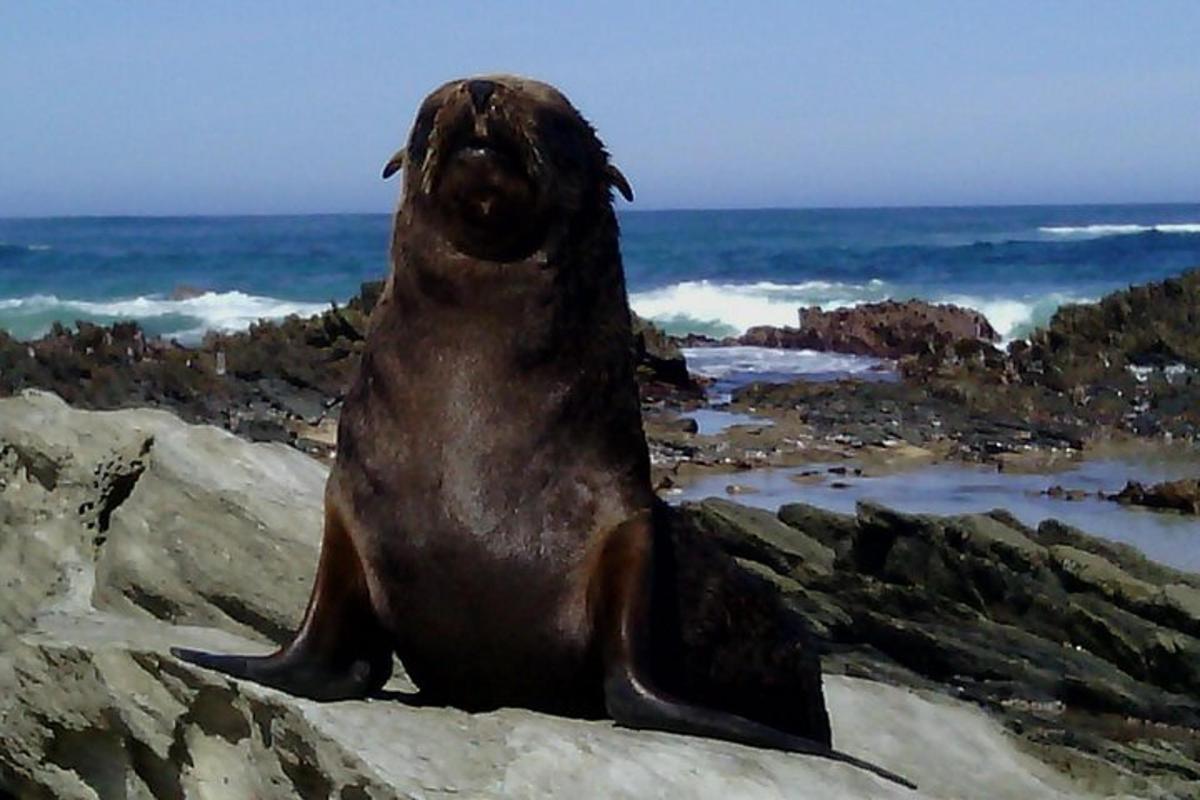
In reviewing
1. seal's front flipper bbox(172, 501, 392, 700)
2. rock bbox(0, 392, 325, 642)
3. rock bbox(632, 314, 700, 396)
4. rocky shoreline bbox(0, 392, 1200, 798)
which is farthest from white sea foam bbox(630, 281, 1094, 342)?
seal's front flipper bbox(172, 501, 392, 700)

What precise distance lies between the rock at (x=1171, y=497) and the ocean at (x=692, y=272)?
65.7ft

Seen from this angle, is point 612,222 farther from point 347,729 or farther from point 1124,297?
point 1124,297

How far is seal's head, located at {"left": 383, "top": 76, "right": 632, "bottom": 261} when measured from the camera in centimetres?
381

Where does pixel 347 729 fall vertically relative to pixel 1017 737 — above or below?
above

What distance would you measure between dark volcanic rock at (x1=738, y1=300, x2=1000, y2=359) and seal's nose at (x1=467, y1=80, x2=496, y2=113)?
21.4 m

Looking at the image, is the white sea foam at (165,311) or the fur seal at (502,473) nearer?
the fur seal at (502,473)

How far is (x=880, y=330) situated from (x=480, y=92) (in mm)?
23487

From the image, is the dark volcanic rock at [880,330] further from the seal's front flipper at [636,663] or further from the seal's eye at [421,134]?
the seal's front flipper at [636,663]

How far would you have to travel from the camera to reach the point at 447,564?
3.82m

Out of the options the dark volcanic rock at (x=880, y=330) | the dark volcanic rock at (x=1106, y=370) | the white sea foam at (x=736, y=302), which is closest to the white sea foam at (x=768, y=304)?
the white sea foam at (x=736, y=302)

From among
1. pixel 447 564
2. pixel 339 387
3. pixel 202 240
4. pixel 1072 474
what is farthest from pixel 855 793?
pixel 202 240

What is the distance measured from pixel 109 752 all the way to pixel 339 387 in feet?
44.4

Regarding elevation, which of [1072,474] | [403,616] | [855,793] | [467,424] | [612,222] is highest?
[612,222]

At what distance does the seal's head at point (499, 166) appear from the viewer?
150 inches
